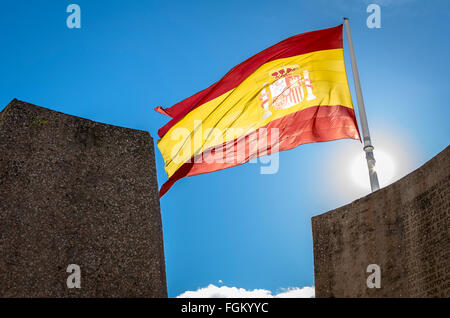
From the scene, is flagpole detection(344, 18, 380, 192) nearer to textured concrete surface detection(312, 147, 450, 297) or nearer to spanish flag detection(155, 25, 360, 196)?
spanish flag detection(155, 25, 360, 196)

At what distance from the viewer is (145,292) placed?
7172mm

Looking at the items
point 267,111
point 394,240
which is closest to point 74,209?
point 267,111

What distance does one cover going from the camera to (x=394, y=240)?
6.91m

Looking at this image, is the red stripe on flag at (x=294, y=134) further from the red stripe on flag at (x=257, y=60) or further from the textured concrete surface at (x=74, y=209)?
the red stripe on flag at (x=257, y=60)

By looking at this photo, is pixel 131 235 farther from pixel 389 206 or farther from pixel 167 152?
pixel 389 206

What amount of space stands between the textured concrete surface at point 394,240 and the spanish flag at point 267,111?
1.39 m

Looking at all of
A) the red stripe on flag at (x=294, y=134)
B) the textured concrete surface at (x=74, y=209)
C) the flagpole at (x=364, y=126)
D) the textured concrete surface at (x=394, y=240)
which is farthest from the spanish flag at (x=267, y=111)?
the textured concrete surface at (x=394, y=240)

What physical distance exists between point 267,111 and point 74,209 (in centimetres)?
352

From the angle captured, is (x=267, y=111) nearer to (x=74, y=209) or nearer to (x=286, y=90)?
(x=286, y=90)

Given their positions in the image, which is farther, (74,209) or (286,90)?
(286,90)
